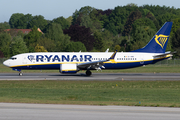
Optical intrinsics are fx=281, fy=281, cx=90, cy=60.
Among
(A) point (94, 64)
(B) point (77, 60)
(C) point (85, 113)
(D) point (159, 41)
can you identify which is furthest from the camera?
(D) point (159, 41)

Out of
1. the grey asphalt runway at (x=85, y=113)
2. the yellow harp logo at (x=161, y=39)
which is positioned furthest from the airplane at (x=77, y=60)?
the grey asphalt runway at (x=85, y=113)

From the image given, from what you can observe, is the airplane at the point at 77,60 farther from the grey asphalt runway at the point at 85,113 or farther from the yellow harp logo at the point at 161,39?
the grey asphalt runway at the point at 85,113

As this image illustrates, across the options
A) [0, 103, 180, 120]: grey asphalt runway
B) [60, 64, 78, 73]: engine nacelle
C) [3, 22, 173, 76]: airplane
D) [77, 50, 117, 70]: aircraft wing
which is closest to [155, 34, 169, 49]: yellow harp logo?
[3, 22, 173, 76]: airplane

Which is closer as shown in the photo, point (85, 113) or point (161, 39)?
point (85, 113)

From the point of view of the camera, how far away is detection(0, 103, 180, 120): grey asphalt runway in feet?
48.8

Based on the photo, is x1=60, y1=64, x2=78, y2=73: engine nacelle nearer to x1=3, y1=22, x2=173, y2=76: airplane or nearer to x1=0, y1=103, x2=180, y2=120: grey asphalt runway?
x1=3, y1=22, x2=173, y2=76: airplane

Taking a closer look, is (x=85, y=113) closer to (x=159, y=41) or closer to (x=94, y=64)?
(x=94, y=64)

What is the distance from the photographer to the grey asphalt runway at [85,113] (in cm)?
1487

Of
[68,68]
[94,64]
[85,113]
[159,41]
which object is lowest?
[85,113]

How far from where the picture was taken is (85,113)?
16.0 meters

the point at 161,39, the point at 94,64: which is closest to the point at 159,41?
the point at 161,39

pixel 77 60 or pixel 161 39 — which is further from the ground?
pixel 161 39

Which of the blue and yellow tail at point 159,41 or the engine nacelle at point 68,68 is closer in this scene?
the engine nacelle at point 68,68

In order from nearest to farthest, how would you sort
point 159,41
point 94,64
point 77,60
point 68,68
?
1. point 68,68
2. point 94,64
3. point 77,60
4. point 159,41
